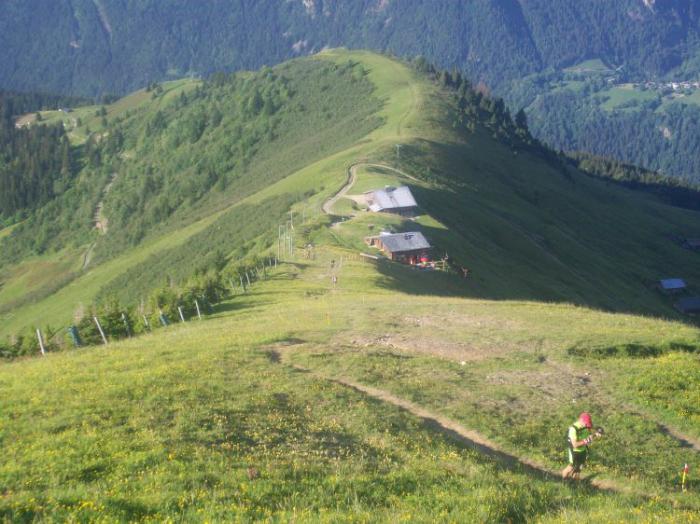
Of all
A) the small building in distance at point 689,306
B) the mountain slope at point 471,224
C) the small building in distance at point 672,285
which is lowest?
the small building in distance at point 689,306

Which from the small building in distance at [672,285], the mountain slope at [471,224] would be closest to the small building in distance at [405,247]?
the mountain slope at [471,224]

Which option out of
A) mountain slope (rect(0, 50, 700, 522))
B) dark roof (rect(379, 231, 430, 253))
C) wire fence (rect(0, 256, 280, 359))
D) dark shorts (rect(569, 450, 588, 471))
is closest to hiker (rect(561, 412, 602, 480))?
dark shorts (rect(569, 450, 588, 471))

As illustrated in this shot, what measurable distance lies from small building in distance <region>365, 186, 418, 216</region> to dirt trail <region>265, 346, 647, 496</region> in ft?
205

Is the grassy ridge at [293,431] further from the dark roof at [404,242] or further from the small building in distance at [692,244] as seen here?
the small building in distance at [692,244]

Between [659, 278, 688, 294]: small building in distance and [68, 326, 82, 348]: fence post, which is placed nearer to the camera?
[68, 326, 82, 348]: fence post

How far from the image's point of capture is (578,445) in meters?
22.6

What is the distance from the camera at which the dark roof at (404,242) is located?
7894cm

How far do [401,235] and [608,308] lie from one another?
3002 cm

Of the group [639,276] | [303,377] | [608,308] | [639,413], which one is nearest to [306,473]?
[303,377]

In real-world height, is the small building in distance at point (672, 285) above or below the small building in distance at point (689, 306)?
above

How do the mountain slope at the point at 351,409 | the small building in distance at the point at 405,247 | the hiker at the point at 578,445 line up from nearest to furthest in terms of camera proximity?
1. the mountain slope at the point at 351,409
2. the hiker at the point at 578,445
3. the small building in distance at the point at 405,247

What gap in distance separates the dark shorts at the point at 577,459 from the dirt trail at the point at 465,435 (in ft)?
1.61

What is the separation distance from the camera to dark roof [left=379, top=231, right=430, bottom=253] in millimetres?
78938

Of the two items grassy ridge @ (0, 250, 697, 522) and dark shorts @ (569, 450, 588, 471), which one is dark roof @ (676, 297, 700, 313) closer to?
grassy ridge @ (0, 250, 697, 522)
